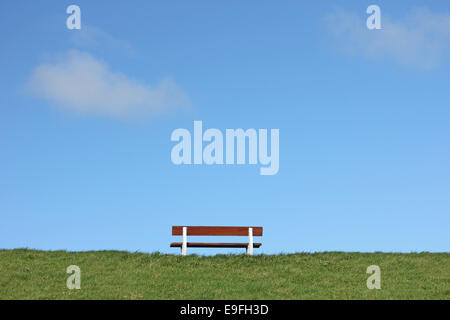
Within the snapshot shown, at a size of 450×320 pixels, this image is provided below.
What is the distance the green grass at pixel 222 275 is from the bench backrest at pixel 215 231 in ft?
3.33

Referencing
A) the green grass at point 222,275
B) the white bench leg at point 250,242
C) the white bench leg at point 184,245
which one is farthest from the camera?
the white bench leg at point 250,242

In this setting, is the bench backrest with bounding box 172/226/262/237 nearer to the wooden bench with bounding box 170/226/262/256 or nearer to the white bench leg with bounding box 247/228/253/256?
the wooden bench with bounding box 170/226/262/256

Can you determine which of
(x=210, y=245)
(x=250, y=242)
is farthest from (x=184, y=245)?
(x=250, y=242)

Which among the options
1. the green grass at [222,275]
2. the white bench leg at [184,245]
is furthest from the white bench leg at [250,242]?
the white bench leg at [184,245]

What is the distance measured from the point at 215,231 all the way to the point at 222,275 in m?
3.63

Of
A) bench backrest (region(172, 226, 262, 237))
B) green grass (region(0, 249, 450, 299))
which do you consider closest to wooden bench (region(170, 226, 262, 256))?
bench backrest (region(172, 226, 262, 237))

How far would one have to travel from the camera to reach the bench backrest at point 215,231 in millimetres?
20219

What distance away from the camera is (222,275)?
16688mm

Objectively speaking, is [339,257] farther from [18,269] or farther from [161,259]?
[18,269]

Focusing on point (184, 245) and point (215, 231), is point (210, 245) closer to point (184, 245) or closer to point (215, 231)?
point (215, 231)

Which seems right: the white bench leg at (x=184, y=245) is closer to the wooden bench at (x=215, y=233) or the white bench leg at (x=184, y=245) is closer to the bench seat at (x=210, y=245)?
the wooden bench at (x=215, y=233)

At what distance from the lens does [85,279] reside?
16062 mm

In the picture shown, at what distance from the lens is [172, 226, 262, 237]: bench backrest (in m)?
20.2
